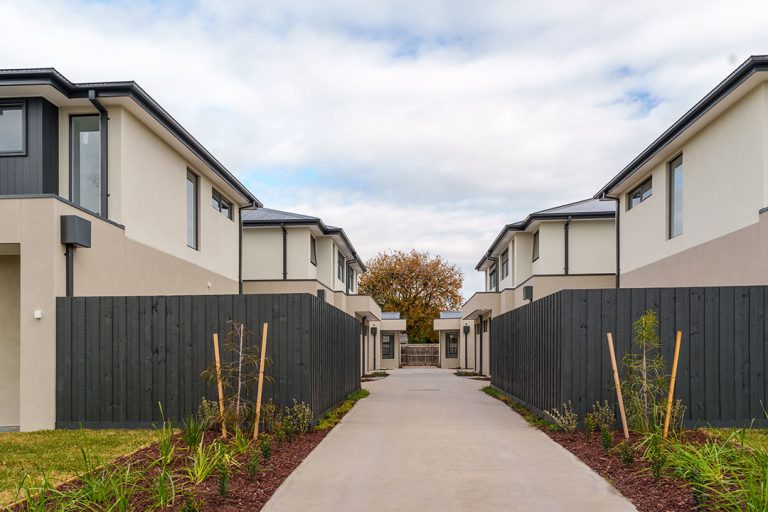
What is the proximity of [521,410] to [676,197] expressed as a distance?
636 centimetres

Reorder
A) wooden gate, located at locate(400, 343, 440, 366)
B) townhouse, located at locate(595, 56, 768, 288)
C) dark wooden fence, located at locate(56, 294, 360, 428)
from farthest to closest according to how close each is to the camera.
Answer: wooden gate, located at locate(400, 343, 440, 366)
townhouse, located at locate(595, 56, 768, 288)
dark wooden fence, located at locate(56, 294, 360, 428)

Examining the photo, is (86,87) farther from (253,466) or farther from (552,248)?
(552,248)

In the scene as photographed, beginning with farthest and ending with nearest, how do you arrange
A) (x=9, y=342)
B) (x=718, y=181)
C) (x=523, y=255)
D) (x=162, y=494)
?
(x=523, y=255), (x=718, y=181), (x=9, y=342), (x=162, y=494)

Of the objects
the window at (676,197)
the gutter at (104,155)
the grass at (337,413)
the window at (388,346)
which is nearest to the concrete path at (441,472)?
the grass at (337,413)

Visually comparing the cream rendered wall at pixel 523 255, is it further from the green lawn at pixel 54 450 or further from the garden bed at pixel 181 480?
the green lawn at pixel 54 450

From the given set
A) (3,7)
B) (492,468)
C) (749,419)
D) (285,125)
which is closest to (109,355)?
(492,468)

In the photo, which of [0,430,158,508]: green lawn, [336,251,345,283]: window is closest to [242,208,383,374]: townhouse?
[336,251,345,283]: window

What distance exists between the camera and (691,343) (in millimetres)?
10867

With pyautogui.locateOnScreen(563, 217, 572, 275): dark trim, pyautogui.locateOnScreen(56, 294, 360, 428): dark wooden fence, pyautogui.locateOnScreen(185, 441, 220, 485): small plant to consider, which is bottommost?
pyautogui.locateOnScreen(185, 441, 220, 485): small plant

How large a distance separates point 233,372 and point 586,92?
9611 millimetres

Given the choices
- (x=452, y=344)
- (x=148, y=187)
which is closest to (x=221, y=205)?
(x=148, y=187)

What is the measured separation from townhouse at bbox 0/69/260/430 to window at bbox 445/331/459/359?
105ft

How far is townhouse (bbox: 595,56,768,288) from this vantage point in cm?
1213

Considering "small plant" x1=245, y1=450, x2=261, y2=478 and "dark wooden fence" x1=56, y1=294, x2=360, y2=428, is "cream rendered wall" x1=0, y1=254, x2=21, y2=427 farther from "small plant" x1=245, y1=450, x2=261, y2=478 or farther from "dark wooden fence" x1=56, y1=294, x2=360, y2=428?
"small plant" x1=245, y1=450, x2=261, y2=478
